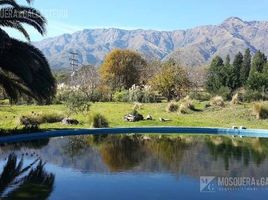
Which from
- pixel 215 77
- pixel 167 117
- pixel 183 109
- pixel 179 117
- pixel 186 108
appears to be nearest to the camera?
pixel 167 117

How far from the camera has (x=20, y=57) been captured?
15461 millimetres

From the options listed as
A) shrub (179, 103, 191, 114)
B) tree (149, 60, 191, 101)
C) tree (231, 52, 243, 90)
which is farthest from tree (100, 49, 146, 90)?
shrub (179, 103, 191, 114)

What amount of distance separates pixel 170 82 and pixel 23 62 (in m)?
22.1

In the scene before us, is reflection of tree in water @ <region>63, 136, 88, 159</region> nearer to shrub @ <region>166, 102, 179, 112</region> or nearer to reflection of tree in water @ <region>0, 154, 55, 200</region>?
reflection of tree in water @ <region>0, 154, 55, 200</region>

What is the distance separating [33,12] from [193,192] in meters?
9.65

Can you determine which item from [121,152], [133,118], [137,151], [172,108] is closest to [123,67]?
[172,108]

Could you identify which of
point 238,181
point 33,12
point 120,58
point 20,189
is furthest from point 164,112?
point 120,58

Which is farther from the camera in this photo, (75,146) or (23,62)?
(75,146)

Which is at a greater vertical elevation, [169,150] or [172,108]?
[172,108]

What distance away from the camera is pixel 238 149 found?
16594mm

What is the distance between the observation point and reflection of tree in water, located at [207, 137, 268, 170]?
48.0ft

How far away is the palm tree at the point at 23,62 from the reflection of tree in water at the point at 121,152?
310 cm

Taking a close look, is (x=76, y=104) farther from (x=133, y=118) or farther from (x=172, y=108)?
(x=172, y=108)

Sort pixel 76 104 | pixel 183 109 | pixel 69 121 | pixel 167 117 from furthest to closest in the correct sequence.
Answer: pixel 183 109 < pixel 167 117 < pixel 76 104 < pixel 69 121
